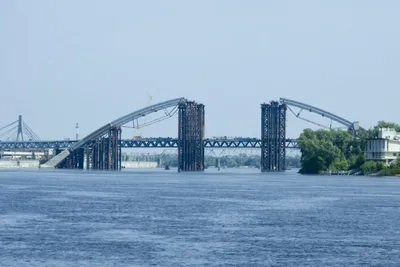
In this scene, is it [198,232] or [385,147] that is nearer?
[198,232]

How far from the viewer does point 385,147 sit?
188250 millimetres

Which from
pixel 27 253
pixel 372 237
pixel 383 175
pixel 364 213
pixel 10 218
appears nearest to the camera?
pixel 27 253

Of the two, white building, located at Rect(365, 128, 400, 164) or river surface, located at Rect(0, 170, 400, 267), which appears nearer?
river surface, located at Rect(0, 170, 400, 267)

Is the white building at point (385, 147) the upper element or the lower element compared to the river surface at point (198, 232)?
upper

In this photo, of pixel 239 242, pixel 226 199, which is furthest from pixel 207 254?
pixel 226 199

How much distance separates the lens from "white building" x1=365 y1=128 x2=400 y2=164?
188500mm

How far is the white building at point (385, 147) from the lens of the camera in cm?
18850

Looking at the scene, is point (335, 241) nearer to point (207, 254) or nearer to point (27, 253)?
point (207, 254)

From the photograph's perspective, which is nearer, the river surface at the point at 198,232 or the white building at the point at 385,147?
the river surface at the point at 198,232

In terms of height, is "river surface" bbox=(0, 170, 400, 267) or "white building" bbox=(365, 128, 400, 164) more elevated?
"white building" bbox=(365, 128, 400, 164)

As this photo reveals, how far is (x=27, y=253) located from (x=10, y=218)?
19364 mm

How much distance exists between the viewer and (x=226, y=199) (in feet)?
315

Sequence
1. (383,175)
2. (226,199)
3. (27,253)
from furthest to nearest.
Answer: (383,175) < (226,199) < (27,253)

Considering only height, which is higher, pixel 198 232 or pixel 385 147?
pixel 385 147
